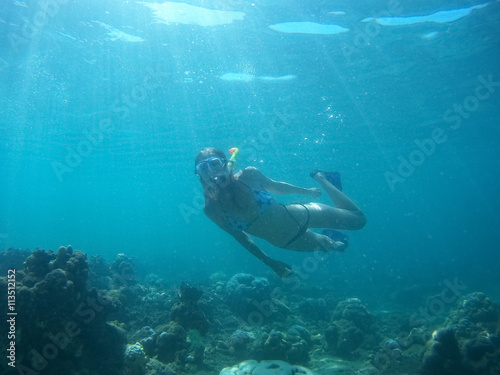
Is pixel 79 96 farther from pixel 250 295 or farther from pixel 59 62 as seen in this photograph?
pixel 250 295

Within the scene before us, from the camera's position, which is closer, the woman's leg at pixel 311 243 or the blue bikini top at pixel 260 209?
the blue bikini top at pixel 260 209

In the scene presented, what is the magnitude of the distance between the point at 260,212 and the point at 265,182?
67 cm

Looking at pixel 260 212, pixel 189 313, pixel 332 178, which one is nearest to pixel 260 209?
pixel 260 212

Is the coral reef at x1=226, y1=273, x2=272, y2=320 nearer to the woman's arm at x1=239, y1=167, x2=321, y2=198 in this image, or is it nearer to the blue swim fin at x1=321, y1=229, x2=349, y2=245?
the blue swim fin at x1=321, y1=229, x2=349, y2=245

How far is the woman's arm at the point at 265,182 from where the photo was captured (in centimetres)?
562

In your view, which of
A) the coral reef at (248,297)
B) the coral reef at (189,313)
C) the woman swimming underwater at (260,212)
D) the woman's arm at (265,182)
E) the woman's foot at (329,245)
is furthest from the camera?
the coral reef at (248,297)

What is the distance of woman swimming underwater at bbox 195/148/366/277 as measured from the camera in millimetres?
5133

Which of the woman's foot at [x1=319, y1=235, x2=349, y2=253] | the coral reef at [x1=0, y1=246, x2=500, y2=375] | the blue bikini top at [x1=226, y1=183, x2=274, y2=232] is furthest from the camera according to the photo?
the woman's foot at [x1=319, y1=235, x2=349, y2=253]

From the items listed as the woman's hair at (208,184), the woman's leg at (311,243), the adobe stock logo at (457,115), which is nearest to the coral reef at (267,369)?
the woman's leg at (311,243)

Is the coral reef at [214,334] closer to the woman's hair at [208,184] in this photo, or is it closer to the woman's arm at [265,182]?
the woman's hair at [208,184]

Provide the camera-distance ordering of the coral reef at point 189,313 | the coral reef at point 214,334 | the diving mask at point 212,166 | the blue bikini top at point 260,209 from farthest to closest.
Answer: the coral reef at point 189,313, the blue bikini top at point 260,209, the diving mask at point 212,166, the coral reef at point 214,334

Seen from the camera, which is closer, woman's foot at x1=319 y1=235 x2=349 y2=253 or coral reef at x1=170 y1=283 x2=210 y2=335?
woman's foot at x1=319 y1=235 x2=349 y2=253

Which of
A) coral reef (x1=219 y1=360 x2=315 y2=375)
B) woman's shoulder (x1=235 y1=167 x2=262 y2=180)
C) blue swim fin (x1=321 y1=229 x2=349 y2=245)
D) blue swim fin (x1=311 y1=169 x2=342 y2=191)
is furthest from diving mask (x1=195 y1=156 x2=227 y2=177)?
blue swim fin (x1=321 y1=229 x2=349 y2=245)

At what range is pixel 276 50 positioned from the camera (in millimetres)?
16047
